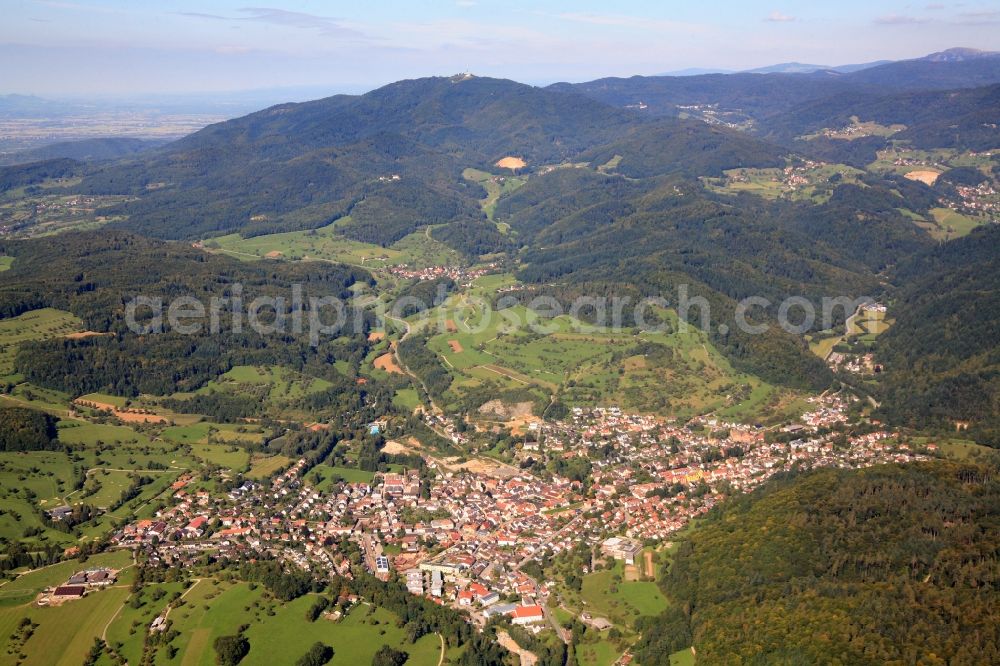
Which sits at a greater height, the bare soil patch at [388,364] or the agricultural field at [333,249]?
the agricultural field at [333,249]

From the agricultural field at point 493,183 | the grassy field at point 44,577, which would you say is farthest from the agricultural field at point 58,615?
the agricultural field at point 493,183

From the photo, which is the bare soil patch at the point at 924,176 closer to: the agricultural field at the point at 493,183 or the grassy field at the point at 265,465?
the agricultural field at the point at 493,183

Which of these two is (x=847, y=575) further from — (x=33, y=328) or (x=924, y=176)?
(x=924, y=176)

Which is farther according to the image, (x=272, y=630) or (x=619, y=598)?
(x=619, y=598)

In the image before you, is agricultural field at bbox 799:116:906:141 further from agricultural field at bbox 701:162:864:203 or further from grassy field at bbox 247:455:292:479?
grassy field at bbox 247:455:292:479

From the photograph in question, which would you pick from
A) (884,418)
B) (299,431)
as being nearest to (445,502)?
(299,431)

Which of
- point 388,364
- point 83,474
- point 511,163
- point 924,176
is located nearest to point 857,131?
point 924,176

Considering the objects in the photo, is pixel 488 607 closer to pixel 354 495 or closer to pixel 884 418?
pixel 354 495
